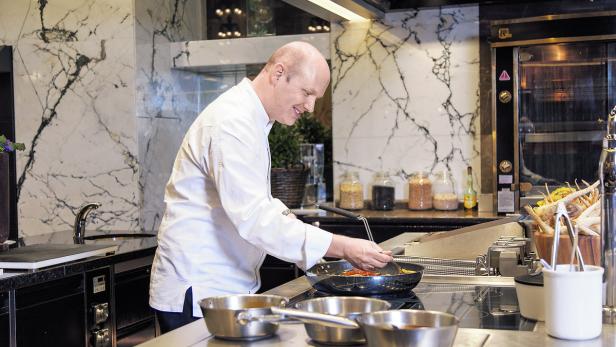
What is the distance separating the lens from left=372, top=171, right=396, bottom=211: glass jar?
5117 millimetres

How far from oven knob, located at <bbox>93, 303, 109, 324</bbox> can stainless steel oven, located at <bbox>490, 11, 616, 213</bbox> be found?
7.78ft

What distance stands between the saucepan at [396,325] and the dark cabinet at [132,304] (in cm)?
237


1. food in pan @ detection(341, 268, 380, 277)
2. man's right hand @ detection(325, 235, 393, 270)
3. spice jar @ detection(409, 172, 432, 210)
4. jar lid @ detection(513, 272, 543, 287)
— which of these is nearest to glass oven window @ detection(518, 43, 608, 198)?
spice jar @ detection(409, 172, 432, 210)

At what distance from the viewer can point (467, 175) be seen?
5102 mm

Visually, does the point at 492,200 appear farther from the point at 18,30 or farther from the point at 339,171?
the point at 18,30

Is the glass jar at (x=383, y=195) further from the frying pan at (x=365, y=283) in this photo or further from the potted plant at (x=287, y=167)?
the frying pan at (x=365, y=283)

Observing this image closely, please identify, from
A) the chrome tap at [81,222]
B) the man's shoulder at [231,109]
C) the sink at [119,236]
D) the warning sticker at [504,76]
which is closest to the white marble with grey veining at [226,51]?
the warning sticker at [504,76]

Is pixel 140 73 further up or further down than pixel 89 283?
further up

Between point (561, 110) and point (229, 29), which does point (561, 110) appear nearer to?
point (561, 110)

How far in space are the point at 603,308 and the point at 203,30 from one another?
473 centimetres

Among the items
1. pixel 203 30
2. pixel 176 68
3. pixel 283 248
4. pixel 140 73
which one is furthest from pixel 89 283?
pixel 203 30

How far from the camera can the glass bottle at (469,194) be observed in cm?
502

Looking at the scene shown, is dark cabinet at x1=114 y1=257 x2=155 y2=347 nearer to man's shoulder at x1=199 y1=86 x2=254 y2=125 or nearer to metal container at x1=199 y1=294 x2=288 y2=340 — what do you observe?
man's shoulder at x1=199 y1=86 x2=254 y2=125

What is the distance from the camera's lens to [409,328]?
1408 mm
